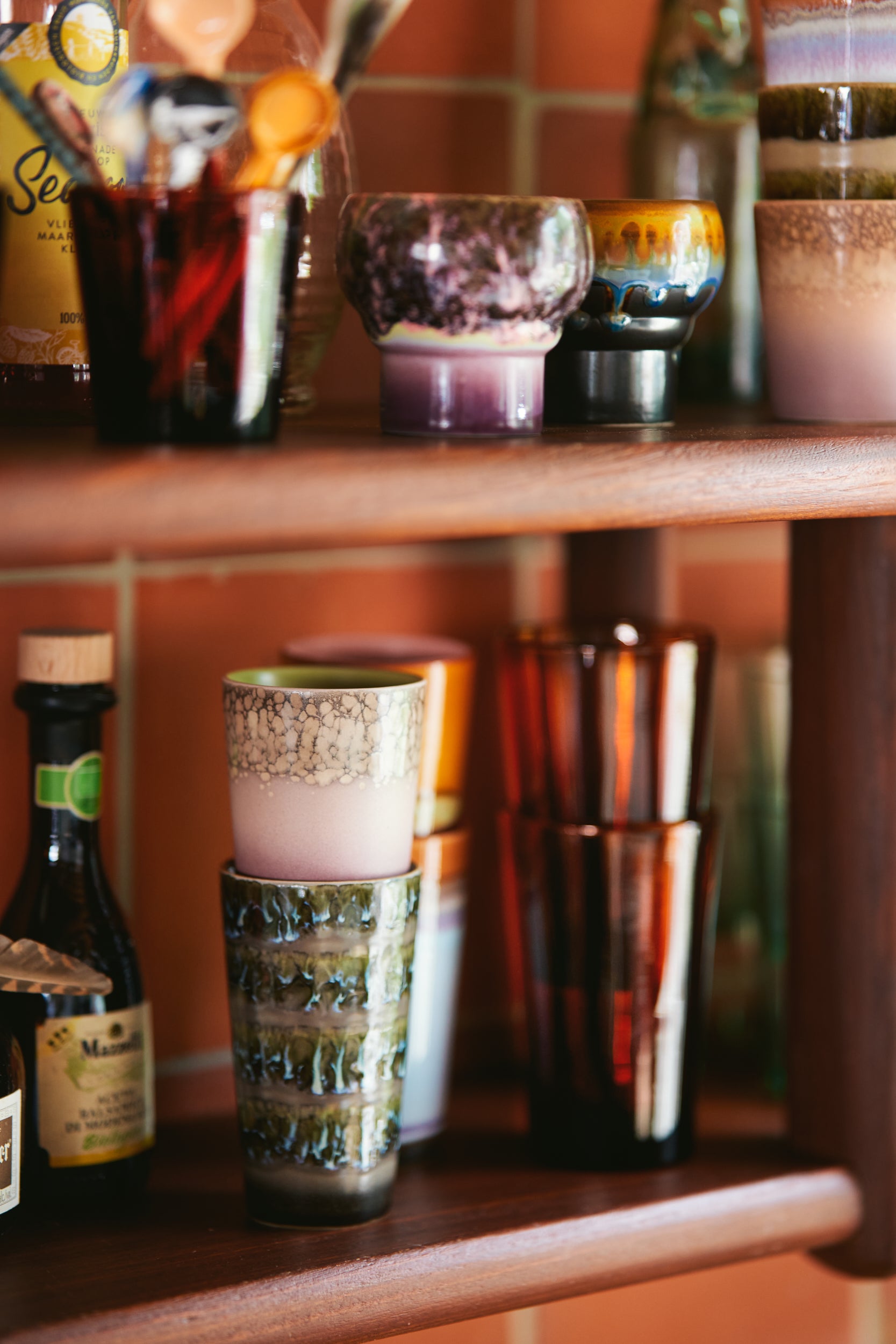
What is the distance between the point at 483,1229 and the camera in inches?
24.7

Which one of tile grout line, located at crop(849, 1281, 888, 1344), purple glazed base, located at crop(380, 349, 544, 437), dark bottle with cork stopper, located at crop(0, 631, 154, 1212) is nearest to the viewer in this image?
purple glazed base, located at crop(380, 349, 544, 437)

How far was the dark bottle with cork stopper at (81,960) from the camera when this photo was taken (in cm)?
64

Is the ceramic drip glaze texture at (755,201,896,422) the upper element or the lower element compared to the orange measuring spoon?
lower

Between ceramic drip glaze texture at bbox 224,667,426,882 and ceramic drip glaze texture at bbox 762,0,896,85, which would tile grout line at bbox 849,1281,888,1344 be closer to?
ceramic drip glaze texture at bbox 224,667,426,882

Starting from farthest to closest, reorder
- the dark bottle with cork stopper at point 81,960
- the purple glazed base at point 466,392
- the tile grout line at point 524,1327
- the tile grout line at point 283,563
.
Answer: the tile grout line at point 524,1327
the tile grout line at point 283,563
the dark bottle with cork stopper at point 81,960
the purple glazed base at point 466,392

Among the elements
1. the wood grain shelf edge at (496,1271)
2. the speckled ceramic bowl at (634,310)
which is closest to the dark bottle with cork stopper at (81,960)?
the wood grain shelf edge at (496,1271)

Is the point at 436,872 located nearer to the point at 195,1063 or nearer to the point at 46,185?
the point at 195,1063

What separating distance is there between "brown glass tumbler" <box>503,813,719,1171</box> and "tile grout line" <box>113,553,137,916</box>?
20 cm

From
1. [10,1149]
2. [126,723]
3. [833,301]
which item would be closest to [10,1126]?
[10,1149]

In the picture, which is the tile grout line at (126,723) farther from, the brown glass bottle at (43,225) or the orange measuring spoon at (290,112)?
the orange measuring spoon at (290,112)

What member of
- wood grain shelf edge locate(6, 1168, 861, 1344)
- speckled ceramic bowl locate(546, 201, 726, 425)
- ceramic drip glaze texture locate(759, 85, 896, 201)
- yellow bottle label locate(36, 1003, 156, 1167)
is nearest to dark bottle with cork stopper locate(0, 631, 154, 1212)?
yellow bottle label locate(36, 1003, 156, 1167)

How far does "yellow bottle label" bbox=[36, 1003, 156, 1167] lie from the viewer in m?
0.64

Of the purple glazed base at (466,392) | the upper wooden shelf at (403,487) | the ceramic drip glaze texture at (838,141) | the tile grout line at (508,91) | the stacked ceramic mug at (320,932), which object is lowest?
the stacked ceramic mug at (320,932)

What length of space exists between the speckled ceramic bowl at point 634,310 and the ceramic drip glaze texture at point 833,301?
28 millimetres
